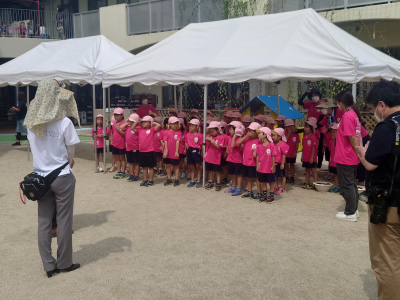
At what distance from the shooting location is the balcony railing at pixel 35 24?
20.0m

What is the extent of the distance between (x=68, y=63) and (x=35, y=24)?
12.3 metres

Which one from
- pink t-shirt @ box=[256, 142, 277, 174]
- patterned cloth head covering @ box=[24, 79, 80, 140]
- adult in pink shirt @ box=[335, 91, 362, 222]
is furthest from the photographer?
pink t-shirt @ box=[256, 142, 277, 174]

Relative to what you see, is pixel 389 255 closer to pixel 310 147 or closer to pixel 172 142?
pixel 310 147

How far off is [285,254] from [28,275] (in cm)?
287

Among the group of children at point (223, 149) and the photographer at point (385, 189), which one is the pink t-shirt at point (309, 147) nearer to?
the group of children at point (223, 149)

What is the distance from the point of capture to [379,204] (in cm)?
311

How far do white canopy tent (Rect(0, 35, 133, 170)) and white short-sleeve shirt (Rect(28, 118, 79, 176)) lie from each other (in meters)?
5.40

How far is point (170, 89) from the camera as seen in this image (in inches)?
775

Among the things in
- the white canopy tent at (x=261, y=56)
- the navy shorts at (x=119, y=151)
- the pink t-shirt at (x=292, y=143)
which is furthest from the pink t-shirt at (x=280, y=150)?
the navy shorts at (x=119, y=151)

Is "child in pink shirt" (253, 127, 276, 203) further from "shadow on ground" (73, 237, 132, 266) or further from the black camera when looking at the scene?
the black camera

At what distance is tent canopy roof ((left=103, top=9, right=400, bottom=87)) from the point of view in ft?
22.7

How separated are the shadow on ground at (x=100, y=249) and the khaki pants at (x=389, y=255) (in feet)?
9.59

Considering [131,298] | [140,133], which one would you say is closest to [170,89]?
[140,133]

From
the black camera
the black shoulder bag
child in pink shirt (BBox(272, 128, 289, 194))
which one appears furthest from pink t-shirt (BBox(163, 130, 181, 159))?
Answer: the black camera
